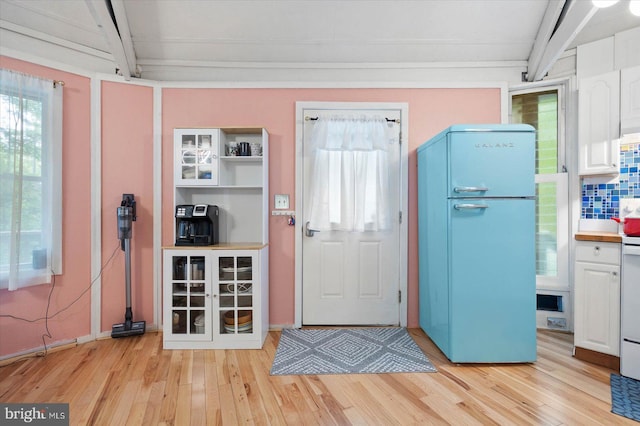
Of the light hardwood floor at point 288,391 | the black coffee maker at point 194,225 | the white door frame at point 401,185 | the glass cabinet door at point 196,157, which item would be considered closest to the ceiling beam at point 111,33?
the glass cabinet door at point 196,157

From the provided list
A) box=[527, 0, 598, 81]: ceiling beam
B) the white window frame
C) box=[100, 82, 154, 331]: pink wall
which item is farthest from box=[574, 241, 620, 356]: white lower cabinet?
box=[100, 82, 154, 331]: pink wall

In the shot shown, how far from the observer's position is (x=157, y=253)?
2709 millimetres

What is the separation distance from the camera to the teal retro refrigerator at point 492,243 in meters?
2.05

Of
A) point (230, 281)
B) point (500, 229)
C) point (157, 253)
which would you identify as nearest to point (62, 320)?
point (157, 253)

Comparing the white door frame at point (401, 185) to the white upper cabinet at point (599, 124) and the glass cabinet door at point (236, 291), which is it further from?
the white upper cabinet at point (599, 124)

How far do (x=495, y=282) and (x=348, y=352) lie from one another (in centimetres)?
123

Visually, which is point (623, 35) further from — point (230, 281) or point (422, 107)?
point (230, 281)

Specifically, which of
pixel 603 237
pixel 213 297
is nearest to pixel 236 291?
pixel 213 297

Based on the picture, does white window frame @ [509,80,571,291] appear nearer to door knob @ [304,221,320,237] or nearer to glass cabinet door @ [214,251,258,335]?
door knob @ [304,221,320,237]

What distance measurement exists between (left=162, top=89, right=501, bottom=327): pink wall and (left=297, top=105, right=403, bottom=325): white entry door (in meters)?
0.14

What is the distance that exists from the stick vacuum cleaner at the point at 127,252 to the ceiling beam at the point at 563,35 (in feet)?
12.8

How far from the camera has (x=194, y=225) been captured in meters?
2.46

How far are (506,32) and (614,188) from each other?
1.67 meters

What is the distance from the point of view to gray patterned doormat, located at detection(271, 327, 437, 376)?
80.7 inches
